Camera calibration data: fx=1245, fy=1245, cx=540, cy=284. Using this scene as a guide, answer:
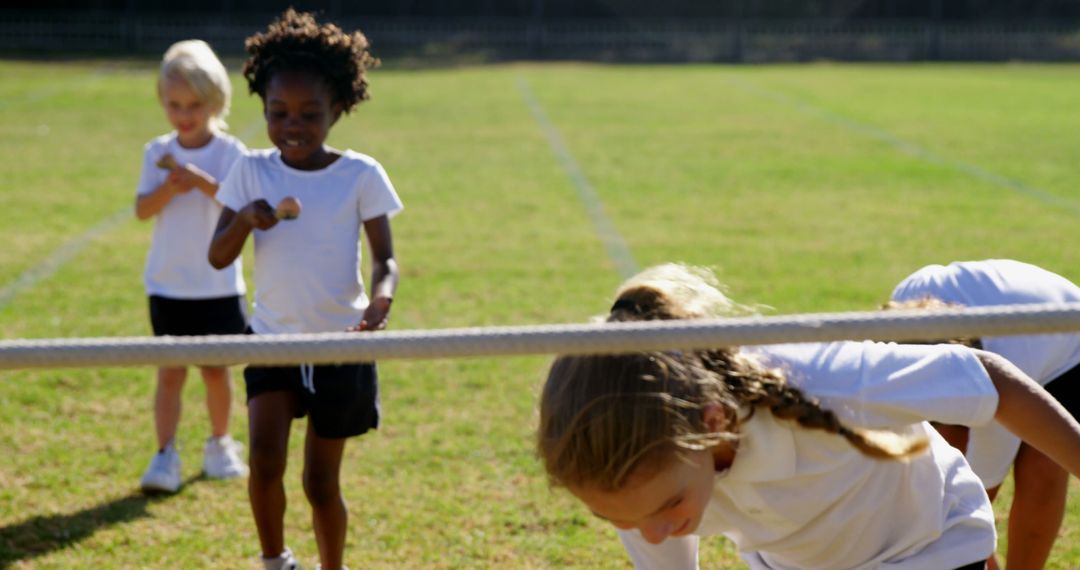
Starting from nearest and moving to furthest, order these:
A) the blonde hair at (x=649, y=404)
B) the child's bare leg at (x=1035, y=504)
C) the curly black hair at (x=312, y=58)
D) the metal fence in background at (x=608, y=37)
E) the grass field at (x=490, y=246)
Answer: the blonde hair at (x=649, y=404) → the child's bare leg at (x=1035, y=504) → the curly black hair at (x=312, y=58) → the grass field at (x=490, y=246) → the metal fence in background at (x=608, y=37)

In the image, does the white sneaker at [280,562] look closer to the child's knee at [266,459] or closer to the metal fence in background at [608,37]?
the child's knee at [266,459]

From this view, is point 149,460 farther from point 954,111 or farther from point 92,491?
point 954,111

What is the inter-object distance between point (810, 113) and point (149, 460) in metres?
16.2

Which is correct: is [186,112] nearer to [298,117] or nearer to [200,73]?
[200,73]

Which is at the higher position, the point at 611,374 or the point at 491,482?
the point at 611,374

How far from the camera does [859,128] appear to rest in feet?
57.4

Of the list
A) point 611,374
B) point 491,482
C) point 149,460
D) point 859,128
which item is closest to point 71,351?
point 611,374

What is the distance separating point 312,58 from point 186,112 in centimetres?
118

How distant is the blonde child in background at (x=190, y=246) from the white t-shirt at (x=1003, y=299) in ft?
9.36

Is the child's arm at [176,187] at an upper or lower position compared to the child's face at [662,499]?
lower

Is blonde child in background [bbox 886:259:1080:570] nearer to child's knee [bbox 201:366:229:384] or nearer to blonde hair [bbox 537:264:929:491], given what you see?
blonde hair [bbox 537:264:929:491]

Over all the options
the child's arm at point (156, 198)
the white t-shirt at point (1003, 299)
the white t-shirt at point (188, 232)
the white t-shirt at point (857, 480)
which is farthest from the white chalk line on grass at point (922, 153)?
the white t-shirt at point (857, 480)

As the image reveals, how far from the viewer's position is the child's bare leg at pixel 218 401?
5027 millimetres

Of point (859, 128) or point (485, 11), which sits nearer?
point (859, 128)
